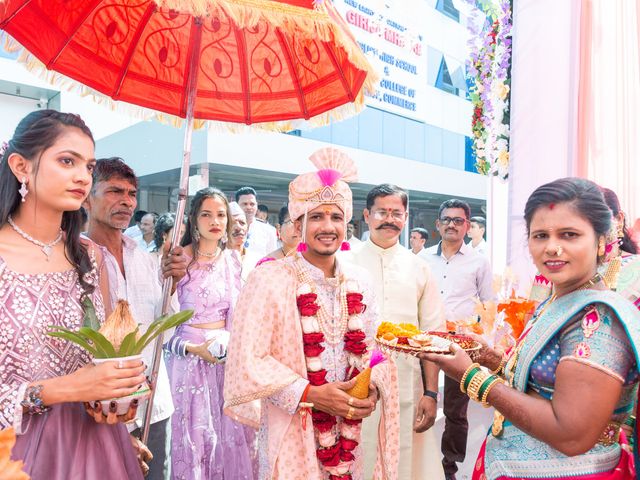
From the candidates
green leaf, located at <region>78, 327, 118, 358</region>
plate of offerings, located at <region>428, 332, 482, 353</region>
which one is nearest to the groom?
plate of offerings, located at <region>428, 332, 482, 353</region>

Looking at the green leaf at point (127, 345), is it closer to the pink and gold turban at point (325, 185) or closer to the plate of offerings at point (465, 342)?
the pink and gold turban at point (325, 185)

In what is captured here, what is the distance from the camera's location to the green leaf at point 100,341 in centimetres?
156

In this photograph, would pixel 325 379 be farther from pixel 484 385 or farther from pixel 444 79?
pixel 444 79

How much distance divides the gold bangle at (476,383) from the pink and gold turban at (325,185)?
107cm

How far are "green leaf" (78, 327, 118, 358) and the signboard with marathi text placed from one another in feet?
43.1

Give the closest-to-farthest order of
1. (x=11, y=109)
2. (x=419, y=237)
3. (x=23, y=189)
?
1. (x=23, y=189)
2. (x=419, y=237)
3. (x=11, y=109)

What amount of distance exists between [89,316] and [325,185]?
122cm

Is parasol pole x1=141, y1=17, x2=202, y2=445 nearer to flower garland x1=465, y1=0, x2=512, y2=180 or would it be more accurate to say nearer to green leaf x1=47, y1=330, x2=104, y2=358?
green leaf x1=47, y1=330, x2=104, y2=358

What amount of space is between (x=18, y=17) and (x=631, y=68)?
3.11 metres

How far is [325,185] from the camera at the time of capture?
97.5 inches

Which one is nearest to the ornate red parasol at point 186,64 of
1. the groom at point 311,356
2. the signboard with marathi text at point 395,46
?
the groom at point 311,356

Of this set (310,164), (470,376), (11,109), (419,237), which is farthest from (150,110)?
(11,109)

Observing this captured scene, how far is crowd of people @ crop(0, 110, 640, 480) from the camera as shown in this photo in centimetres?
164

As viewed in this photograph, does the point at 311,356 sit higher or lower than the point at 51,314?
lower
